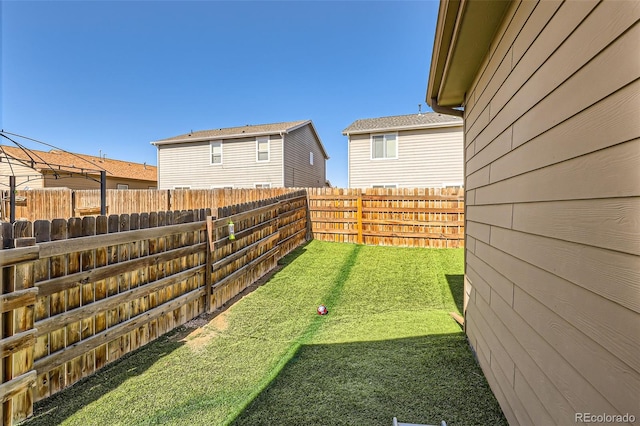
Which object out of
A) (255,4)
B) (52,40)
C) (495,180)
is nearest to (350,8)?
(255,4)

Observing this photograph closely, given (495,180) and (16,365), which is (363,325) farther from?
(16,365)

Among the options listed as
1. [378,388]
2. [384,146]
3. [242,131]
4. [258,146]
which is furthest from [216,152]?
[378,388]

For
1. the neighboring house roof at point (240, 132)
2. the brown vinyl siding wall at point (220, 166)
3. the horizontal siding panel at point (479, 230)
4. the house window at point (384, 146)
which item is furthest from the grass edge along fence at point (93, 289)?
the neighboring house roof at point (240, 132)

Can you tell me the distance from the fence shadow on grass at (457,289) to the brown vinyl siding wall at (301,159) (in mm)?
11172

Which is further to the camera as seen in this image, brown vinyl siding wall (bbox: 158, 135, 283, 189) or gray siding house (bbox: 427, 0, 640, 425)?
brown vinyl siding wall (bbox: 158, 135, 283, 189)

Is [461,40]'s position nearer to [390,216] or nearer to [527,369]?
[527,369]

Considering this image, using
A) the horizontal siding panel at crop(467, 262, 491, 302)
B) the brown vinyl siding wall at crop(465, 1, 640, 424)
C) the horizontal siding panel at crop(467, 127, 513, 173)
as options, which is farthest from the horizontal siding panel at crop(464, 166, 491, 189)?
the horizontal siding panel at crop(467, 262, 491, 302)

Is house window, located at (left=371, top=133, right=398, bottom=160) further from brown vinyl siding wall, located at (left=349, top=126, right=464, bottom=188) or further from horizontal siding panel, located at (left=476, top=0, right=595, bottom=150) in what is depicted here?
horizontal siding panel, located at (left=476, top=0, right=595, bottom=150)

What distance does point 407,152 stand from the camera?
554 inches

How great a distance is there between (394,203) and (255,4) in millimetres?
7950

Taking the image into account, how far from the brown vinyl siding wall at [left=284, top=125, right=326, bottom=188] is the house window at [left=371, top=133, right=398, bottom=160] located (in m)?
4.75

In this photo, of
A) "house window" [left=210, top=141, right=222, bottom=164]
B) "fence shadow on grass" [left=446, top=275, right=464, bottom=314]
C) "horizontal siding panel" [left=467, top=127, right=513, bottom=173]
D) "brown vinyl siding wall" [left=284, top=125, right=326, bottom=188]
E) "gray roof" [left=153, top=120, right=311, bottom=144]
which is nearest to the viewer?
"horizontal siding panel" [left=467, top=127, right=513, bottom=173]

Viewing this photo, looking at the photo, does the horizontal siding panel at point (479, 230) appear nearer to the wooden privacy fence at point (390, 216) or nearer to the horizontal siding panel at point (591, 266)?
the horizontal siding panel at point (591, 266)

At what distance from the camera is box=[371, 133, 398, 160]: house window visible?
14297 millimetres
